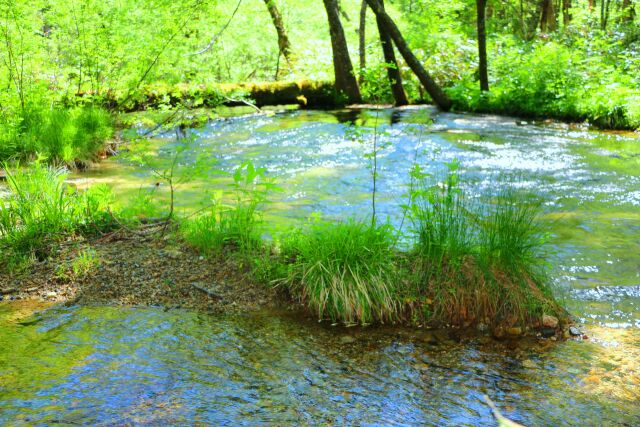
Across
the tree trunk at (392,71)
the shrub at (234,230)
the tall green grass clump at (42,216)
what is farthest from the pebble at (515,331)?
the tree trunk at (392,71)

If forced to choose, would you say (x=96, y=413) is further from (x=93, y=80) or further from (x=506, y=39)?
(x=506, y=39)

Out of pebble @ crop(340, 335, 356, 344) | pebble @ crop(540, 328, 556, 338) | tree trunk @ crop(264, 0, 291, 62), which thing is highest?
tree trunk @ crop(264, 0, 291, 62)

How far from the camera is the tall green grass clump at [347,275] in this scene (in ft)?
16.0

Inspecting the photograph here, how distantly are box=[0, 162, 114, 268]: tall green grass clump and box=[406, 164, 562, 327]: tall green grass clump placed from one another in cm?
335

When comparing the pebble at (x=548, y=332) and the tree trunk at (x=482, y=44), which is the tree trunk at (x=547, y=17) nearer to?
the tree trunk at (x=482, y=44)

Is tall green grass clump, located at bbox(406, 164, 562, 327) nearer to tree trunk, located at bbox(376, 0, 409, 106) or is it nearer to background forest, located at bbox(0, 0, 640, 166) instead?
background forest, located at bbox(0, 0, 640, 166)

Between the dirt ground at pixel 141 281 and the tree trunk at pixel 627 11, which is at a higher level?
the tree trunk at pixel 627 11

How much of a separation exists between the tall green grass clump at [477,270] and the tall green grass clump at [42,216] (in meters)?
3.35

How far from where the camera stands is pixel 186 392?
375 centimetres

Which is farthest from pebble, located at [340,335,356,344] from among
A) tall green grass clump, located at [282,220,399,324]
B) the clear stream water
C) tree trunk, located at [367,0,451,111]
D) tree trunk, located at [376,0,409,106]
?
tree trunk, located at [376,0,409,106]

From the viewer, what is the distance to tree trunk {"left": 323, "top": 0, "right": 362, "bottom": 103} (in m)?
15.8

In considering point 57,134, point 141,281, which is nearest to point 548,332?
point 141,281

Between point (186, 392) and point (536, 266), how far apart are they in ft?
10.4

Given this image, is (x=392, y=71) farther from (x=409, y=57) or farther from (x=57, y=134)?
(x=57, y=134)
